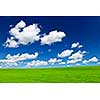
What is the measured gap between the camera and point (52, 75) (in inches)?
247

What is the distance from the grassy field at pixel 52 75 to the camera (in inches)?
245

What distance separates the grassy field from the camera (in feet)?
20.4

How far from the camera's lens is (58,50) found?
6.22 metres
